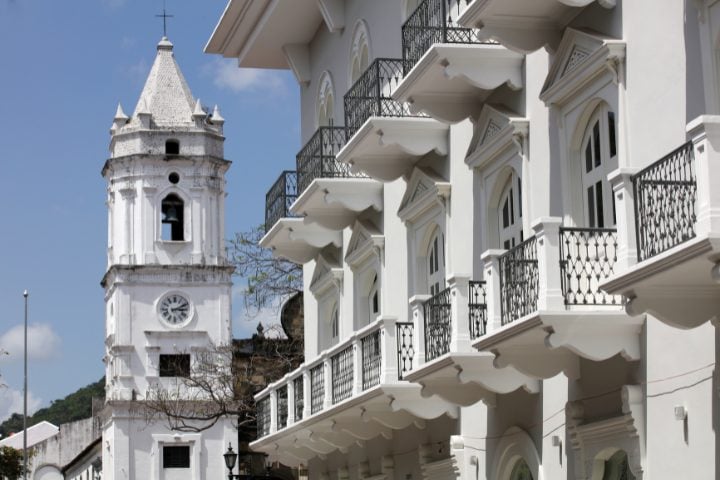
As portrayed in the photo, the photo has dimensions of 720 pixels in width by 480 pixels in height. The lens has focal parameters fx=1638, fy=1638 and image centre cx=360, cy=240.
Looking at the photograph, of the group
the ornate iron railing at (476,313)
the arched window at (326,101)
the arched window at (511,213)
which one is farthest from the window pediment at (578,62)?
the arched window at (326,101)

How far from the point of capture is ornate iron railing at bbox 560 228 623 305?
46.4ft

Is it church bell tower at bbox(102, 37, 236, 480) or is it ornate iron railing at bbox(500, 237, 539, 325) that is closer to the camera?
ornate iron railing at bbox(500, 237, 539, 325)

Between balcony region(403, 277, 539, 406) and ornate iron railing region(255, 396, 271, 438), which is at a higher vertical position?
ornate iron railing region(255, 396, 271, 438)

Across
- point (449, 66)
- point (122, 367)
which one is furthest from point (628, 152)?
point (122, 367)

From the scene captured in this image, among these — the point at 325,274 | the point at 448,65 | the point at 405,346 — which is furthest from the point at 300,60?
the point at 448,65

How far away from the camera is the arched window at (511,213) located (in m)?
17.5

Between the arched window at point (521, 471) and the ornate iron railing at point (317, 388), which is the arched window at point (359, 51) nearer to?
the ornate iron railing at point (317, 388)

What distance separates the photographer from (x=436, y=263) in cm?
2097

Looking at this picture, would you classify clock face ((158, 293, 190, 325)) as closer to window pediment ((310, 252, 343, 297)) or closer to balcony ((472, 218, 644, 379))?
window pediment ((310, 252, 343, 297))

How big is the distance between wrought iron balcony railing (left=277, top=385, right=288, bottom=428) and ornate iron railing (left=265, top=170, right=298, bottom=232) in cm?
277

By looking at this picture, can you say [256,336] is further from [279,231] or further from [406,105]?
[406,105]

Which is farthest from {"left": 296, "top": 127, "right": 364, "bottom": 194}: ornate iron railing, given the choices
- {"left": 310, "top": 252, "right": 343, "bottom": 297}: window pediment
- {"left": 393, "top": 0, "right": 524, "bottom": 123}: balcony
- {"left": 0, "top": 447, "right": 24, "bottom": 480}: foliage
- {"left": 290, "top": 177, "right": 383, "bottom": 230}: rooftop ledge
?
{"left": 0, "top": 447, "right": 24, "bottom": 480}: foliage

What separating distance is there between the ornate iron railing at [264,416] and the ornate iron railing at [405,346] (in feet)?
28.2

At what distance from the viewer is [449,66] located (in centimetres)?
1731
